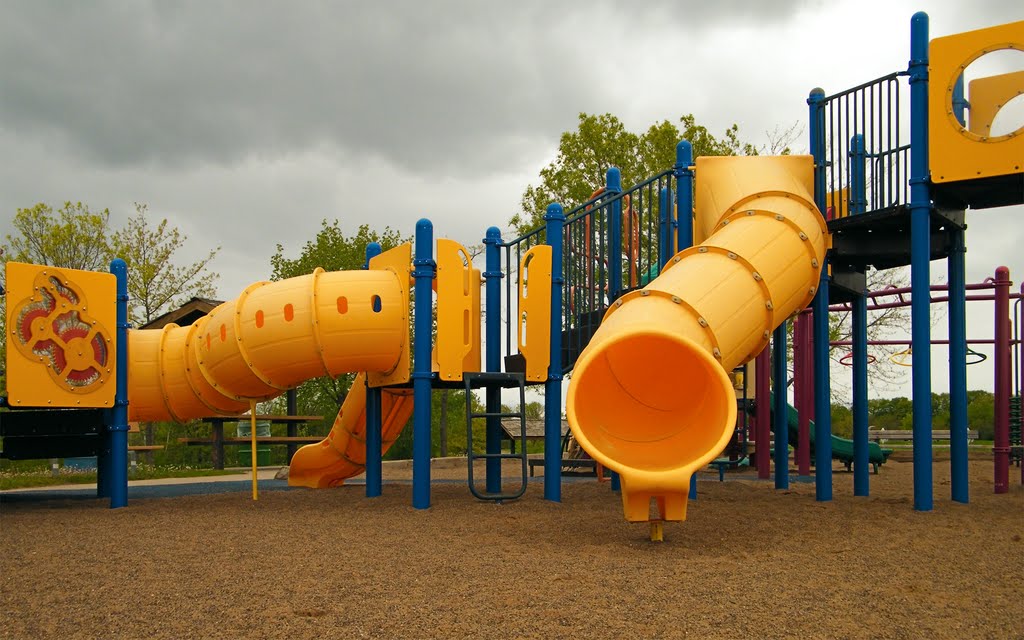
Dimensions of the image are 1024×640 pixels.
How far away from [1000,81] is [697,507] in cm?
482

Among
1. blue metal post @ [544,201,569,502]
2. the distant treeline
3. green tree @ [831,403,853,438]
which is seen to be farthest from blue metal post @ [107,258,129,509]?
green tree @ [831,403,853,438]

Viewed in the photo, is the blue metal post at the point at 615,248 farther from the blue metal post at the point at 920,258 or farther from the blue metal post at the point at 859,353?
the blue metal post at the point at 920,258

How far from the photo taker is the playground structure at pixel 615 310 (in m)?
7.47

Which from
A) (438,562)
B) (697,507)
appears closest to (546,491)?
(697,507)

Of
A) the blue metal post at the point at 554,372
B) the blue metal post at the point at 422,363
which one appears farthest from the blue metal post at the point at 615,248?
the blue metal post at the point at 422,363

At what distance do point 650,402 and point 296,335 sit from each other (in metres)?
3.66

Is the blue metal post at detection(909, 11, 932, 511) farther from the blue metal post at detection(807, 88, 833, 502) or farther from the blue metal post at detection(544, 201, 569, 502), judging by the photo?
the blue metal post at detection(544, 201, 569, 502)

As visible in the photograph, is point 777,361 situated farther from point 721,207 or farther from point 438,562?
point 438,562

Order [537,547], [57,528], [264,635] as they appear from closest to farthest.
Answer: [264,635], [537,547], [57,528]

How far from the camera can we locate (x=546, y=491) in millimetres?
10008

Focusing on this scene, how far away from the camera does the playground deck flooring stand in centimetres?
426

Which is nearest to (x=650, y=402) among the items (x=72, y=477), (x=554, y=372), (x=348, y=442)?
(x=554, y=372)

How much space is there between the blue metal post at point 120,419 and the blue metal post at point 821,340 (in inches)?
280

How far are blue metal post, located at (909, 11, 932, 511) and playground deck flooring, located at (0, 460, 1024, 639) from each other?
1.87ft
